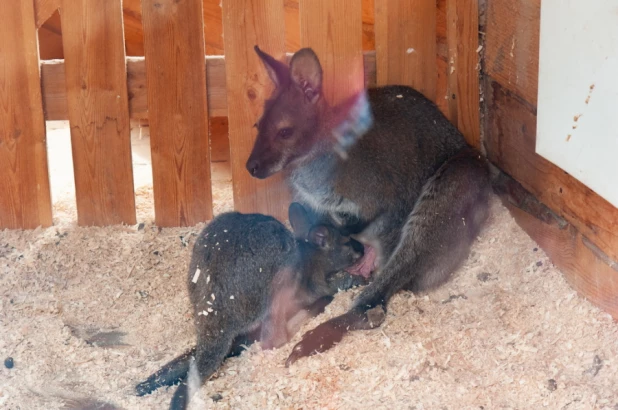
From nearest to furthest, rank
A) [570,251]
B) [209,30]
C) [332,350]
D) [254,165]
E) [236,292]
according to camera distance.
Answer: [236,292], [332,350], [570,251], [254,165], [209,30]

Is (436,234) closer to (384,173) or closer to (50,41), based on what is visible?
(384,173)

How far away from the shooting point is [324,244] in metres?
4.69

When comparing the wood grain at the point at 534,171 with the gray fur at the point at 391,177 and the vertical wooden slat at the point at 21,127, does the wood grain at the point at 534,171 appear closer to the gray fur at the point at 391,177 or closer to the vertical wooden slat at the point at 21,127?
the gray fur at the point at 391,177

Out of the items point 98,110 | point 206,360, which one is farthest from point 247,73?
point 206,360

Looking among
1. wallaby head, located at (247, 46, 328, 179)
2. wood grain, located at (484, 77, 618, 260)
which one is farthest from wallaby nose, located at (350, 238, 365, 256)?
wood grain, located at (484, 77, 618, 260)

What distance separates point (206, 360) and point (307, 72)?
1.67m

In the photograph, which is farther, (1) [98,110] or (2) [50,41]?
(2) [50,41]

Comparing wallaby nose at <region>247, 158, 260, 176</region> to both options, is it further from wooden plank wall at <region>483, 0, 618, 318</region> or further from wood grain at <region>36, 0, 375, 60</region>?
wood grain at <region>36, 0, 375, 60</region>

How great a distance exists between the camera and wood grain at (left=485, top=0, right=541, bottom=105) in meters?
4.27

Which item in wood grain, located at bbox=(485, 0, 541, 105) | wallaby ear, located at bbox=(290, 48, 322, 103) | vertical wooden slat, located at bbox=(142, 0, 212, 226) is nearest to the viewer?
wood grain, located at bbox=(485, 0, 541, 105)

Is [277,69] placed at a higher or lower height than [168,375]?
higher

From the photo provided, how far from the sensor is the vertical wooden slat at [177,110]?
490 centimetres

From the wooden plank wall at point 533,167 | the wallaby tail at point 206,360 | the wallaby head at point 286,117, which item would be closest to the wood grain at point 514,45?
the wooden plank wall at point 533,167

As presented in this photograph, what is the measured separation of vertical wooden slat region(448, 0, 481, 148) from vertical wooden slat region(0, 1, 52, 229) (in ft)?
8.49
